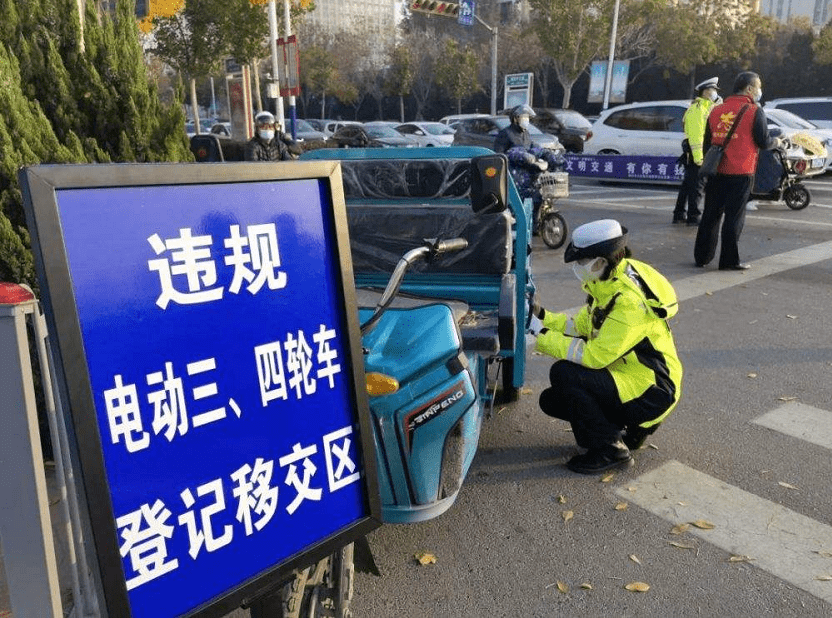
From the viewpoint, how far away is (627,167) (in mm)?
15148

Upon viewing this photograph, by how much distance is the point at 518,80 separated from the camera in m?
23.6

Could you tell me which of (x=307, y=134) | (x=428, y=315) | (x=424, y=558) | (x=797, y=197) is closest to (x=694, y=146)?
(x=797, y=197)

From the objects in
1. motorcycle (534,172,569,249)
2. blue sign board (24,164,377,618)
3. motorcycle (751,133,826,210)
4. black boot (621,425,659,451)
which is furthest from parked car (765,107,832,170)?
blue sign board (24,164,377,618)

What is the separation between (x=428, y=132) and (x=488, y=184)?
21089mm

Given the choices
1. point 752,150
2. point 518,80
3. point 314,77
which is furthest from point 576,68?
point 752,150

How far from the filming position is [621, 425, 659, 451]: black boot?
373 cm

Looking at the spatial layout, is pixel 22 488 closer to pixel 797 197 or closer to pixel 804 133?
pixel 797 197

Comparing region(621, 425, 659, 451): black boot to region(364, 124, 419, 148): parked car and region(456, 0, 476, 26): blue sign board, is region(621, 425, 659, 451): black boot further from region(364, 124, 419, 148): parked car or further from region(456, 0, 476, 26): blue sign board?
region(456, 0, 476, 26): blue sign board

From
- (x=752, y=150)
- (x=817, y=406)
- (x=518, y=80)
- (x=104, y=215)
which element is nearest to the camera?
(x=104, y=215)

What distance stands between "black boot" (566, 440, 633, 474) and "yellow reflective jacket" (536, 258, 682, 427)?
19cm

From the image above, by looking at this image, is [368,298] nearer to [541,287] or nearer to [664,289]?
[664,289]

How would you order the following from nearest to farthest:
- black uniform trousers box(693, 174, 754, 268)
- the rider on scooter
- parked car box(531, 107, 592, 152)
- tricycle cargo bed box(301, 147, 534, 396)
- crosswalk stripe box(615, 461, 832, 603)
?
crosswalk stripe box(615, 461, 832, 603), tricycle cargo bed box(301, 147, 534, 396), black uniform trousers box(693, 174, 754, 268), the rider on scooter, parked car box(531, 107, 592, 152)

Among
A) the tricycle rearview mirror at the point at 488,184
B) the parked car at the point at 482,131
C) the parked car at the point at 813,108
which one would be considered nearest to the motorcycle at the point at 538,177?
the tricycle rearview mirror at the point at 488,184

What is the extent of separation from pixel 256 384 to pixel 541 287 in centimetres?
600
